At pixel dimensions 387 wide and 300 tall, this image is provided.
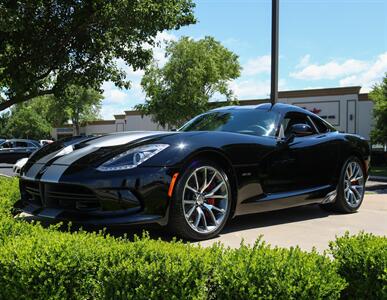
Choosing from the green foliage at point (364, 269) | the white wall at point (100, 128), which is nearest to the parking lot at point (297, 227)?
the green foliage at point (364, 269)

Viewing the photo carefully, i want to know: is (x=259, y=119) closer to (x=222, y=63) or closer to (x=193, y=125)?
(x=193, y=125)

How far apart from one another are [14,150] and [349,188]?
22.5 metres

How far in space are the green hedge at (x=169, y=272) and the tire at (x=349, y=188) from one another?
11.1 feet

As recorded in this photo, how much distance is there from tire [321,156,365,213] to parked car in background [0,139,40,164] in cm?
2157

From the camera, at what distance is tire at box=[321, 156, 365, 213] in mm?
6137

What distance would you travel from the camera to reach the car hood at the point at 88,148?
170 inches

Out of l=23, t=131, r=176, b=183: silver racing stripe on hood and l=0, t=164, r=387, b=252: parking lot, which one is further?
l=0, t=164, r=387, b=252: parking lot

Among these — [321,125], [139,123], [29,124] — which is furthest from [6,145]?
[29,124]

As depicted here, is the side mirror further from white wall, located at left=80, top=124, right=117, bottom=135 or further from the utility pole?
white wall, located at left=80, top=124, right=117, bottom=135

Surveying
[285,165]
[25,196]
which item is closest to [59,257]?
[25,196]

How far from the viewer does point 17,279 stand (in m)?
2.63

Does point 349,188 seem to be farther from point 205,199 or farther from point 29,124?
point 29,124

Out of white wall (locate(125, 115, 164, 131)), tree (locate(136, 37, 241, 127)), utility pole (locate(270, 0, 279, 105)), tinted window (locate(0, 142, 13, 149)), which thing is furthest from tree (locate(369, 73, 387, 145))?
white wall (locate(125, 115, 164, 131))

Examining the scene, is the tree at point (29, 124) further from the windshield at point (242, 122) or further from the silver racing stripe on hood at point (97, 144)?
the silver racing stripe on hood at point (97, 144)
